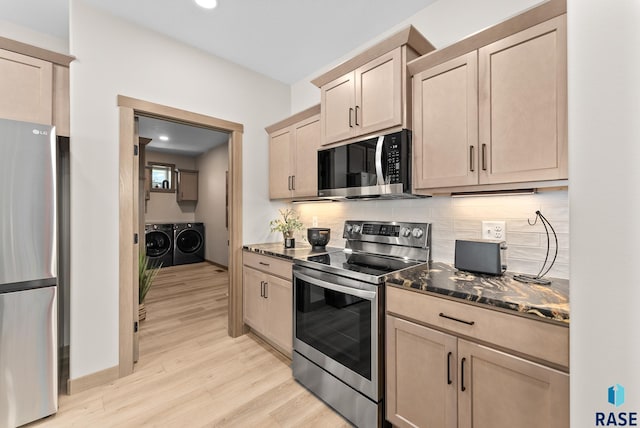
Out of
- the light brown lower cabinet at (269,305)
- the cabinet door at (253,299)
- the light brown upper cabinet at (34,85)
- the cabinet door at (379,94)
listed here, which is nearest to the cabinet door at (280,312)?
the light brown lower cabinet at (269,305)

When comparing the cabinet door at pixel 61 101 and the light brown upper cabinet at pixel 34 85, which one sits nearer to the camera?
the light brown upper cabinet at pixel 34 85

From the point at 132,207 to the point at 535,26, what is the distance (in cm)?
275

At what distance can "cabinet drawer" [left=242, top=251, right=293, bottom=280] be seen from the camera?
215 centimetres

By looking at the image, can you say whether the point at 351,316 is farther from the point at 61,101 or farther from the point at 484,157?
the point at 61,101

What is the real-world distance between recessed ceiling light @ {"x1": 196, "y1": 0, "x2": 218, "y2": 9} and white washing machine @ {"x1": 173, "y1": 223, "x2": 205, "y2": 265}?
16.0 feet

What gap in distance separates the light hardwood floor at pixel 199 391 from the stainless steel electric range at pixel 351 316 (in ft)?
0.61

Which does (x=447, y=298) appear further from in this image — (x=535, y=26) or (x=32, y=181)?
(x=32, y=181)

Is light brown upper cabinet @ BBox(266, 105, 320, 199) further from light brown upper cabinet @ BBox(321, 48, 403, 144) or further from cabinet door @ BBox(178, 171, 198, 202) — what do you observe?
cabinet door @ BBox(178, 171, 198, 202)

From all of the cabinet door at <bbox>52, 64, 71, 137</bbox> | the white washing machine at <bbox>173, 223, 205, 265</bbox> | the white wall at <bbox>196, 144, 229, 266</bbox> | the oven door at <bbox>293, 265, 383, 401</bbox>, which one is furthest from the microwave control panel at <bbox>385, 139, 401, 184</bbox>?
the white washing machine at <bbox>173, 223, 205, 265</bbox>

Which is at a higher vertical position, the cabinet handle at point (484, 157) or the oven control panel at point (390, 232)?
the cabinet handle at point (484, 157)

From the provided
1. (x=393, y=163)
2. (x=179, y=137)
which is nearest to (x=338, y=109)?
(x=393, y=163)

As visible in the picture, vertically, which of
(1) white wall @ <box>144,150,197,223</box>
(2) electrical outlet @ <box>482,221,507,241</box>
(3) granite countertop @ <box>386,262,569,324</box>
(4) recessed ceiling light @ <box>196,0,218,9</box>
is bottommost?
(3) granite countertop @ <box>386,262,569,324</box>

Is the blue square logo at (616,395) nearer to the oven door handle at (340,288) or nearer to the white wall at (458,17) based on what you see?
the oven door handle at (340,288)

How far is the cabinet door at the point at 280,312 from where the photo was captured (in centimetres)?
214
